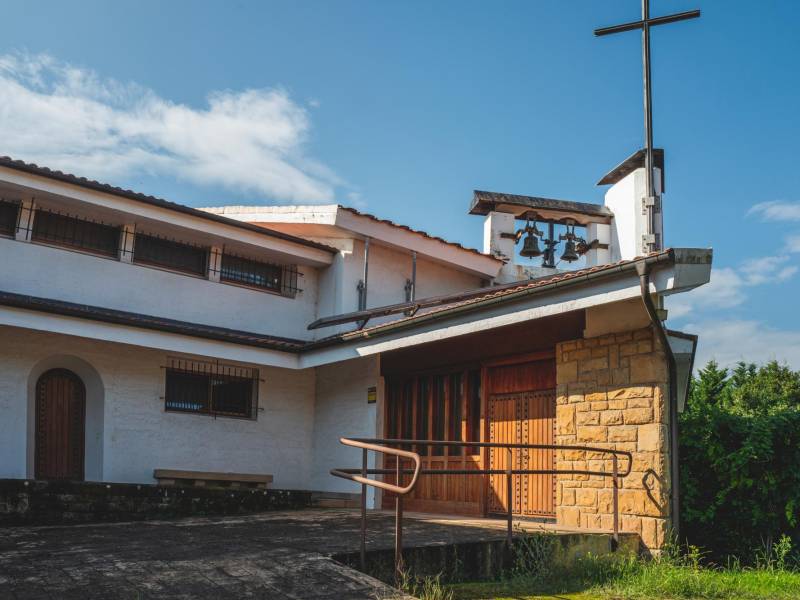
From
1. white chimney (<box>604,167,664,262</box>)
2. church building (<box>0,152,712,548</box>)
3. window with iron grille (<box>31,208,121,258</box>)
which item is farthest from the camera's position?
white chimney (<box>604,167,664,262</box>)

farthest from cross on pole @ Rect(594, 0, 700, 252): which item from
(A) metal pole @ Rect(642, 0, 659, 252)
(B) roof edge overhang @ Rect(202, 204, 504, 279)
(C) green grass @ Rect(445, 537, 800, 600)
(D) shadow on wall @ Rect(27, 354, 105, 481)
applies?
(D) shadow on wall @ Rect(27, 354, 105, 481)

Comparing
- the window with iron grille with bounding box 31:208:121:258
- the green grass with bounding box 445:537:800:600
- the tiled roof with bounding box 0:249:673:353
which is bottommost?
the green grass with bounding box 445:537:800:600

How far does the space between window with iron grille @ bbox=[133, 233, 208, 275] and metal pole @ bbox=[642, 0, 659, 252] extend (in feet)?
23.4

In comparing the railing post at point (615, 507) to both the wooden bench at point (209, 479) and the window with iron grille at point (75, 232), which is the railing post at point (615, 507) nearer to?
the wooden bench at point (209, 479)

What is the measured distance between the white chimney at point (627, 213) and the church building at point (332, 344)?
6cm

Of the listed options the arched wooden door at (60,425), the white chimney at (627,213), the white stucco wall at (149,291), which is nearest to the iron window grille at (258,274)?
the white stucco wall at (149,291)

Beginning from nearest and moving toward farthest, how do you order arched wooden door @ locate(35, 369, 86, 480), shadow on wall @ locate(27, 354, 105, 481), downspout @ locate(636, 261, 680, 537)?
downspout @ locate(636, 261, 680, 537), shadow on wall @ locate(27, 354, 105, 481), arched wooden door @ locate(35, 369, 86, 480)

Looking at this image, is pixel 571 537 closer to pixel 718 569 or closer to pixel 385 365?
pixel 718 569

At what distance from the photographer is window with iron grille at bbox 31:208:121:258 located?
11703mm

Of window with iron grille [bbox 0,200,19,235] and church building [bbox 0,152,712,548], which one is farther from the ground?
window with iron grille [bbox 0,200,19,235]

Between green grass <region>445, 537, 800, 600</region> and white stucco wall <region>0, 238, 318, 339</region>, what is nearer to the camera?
green grass <region>445, 537, 800, 600</region>

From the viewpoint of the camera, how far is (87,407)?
11.9 meters

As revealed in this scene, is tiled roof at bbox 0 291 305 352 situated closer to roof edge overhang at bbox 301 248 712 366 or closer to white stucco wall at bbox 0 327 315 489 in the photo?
white stucco wall at bbox 0 327 315 489

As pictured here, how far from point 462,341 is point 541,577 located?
422 centimetres
